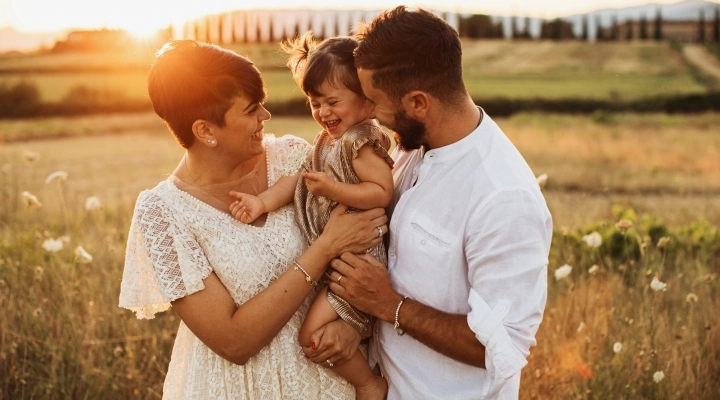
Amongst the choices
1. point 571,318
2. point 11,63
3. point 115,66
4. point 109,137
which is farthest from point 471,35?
point 571,318

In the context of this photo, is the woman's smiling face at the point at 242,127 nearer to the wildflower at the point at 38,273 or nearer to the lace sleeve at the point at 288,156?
the lace sleeve at the point at 288,156

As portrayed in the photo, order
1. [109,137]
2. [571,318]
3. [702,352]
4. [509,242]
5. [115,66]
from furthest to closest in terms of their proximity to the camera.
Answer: [115,66] → [109,137] → [571,318] → [702,352] → [509,242]

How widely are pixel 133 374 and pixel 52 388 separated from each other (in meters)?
0.45

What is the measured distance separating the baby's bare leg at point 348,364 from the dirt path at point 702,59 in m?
39.3

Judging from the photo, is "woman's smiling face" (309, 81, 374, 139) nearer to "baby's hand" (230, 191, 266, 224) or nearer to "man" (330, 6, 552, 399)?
"man" (330, 6, 552, 399)

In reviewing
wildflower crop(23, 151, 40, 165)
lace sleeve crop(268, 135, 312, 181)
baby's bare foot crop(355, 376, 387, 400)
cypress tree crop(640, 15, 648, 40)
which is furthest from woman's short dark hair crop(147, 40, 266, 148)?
cypress tree crop(640, 15, 648, 40)

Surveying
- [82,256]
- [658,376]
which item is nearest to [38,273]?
[82,256]

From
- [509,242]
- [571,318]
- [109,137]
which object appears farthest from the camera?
[109,137]

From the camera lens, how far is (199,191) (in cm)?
295

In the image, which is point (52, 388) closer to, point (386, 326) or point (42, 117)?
point (386, 326)

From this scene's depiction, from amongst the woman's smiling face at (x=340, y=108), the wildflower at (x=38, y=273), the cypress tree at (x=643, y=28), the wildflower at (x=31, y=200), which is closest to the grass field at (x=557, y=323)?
the wildflower at (x=38, y=273)

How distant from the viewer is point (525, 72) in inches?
1805

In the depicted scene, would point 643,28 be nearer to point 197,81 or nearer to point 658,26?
point 658,26

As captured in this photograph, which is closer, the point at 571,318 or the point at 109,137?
the point at 571,318
